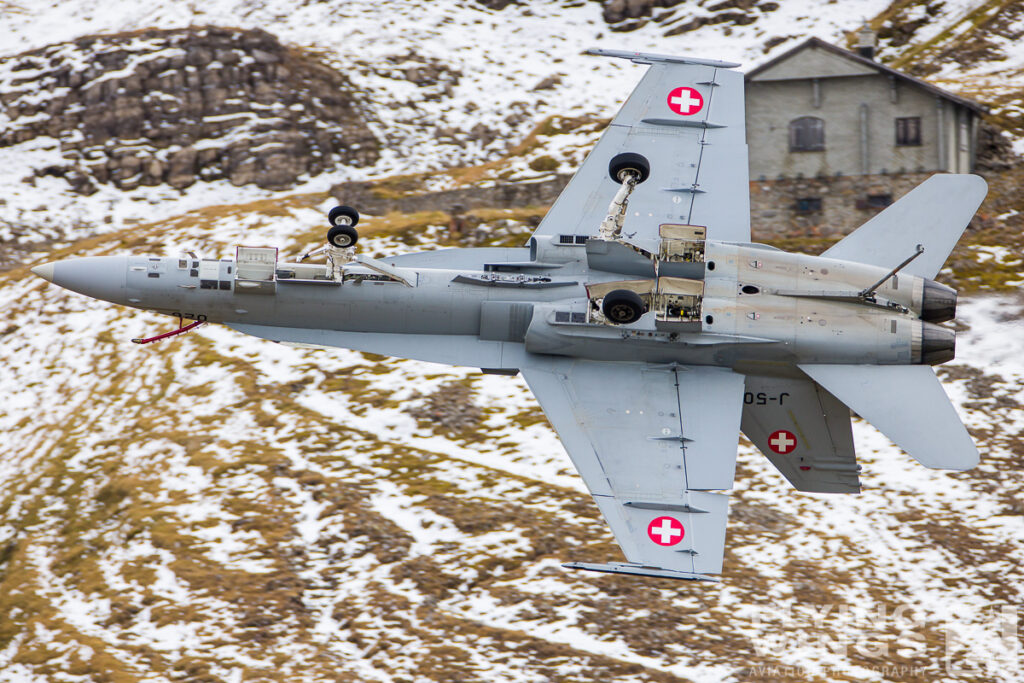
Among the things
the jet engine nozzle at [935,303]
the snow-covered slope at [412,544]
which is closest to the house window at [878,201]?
the snow-covered slope at [412,544]

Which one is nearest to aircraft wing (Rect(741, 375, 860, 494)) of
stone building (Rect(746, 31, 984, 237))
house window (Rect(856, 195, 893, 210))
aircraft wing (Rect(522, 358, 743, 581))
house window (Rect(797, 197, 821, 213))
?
aircraft wing (Rect(522, 358, 743, 581))

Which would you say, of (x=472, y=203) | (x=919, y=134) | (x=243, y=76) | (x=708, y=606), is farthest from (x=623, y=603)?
(x=243, y=76)

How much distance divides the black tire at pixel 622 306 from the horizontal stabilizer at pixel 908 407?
3.84 meters

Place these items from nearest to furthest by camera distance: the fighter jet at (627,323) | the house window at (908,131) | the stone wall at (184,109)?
the fighter jet at (627,323) → the house window at (908,131) → the stone wall at (184,109)

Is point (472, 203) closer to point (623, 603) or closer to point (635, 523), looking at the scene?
point (623, 603)

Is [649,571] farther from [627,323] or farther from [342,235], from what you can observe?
[342,235]

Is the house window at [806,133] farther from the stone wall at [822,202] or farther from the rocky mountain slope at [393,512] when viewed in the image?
the rocky mountain slope at [393,512]

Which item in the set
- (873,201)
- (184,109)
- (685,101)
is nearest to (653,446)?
(685,101)

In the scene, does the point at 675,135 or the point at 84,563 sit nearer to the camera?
the point at 675,135

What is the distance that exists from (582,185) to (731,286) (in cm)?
398

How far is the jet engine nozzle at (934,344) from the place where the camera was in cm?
2114

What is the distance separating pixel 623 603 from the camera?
2753cm

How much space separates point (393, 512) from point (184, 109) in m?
29.4

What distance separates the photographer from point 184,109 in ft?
171
